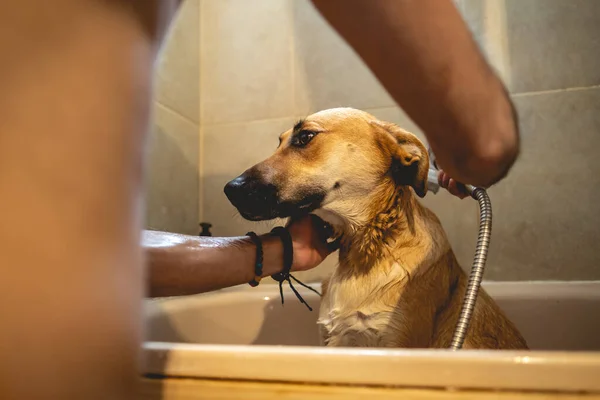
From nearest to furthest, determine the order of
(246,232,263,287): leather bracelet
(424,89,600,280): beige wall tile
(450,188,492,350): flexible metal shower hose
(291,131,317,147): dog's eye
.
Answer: (450,188,492,350): flexible metal shower hose < (246,232,263,287): leather bracelet < (291,131,317,147): dog's eye < (424,89,600,280): beige wall tile

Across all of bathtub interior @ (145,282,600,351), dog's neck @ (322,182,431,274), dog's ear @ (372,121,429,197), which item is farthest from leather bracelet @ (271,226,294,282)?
bathtub interior @ (145,282,600,351)

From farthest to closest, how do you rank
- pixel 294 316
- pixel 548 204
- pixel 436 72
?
pixel 548 204 → pixel 294 316 → pixel 436 72

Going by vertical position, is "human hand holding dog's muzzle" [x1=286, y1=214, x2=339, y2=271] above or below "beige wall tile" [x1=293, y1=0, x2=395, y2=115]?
below

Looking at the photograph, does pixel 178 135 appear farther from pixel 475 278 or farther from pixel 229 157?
pixel 475 278

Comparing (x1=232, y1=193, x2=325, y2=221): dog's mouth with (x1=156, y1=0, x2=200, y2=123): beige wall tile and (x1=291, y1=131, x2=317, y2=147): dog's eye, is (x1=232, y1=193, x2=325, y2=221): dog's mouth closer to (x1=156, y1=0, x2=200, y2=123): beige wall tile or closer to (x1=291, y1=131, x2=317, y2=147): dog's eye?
(x1=291, y1=131, x2=317, y2=147): dog's eye

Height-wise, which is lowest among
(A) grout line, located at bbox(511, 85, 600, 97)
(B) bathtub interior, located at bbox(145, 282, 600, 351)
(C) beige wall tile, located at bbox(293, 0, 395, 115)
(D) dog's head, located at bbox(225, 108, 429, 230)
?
(B) bathtub interior, located at bbox(145, 282, 600, 351)

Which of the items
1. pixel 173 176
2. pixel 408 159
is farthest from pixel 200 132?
pixel 408 159

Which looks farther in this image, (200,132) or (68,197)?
(200,132)

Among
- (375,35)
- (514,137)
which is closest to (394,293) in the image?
(514,137)

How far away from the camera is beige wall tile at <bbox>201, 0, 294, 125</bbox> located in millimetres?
1664

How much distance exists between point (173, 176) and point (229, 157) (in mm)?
234

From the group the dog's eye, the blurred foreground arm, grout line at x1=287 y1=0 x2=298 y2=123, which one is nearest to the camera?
the blurred foreground arm

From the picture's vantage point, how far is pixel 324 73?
5.28 feet

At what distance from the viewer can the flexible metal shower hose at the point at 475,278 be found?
657mm
